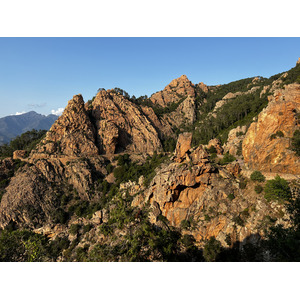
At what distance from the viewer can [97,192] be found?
48562 mm

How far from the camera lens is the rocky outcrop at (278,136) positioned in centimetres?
2166

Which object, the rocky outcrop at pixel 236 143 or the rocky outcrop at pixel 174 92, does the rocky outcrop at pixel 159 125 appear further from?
the rocky outcrop at pixel 236 143

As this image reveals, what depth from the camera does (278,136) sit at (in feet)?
74.8

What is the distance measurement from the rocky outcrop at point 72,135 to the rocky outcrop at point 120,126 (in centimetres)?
501

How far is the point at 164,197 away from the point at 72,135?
144 ft

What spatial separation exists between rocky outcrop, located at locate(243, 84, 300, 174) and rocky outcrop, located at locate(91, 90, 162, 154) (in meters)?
49.2

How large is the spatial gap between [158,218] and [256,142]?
67.0 feet

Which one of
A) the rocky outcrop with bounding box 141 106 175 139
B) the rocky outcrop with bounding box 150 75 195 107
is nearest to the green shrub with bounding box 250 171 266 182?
the rocky outcrop with bounding box 141 106 175 139

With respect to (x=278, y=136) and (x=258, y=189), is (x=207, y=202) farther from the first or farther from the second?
(x=278, y=136)

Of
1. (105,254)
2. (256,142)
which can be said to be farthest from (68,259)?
(256,142)

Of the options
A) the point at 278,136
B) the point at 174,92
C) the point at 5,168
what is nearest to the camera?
the point at 278,136

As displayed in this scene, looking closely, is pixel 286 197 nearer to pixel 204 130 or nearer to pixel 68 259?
pixel 68 259

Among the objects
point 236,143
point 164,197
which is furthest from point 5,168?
point 236,143

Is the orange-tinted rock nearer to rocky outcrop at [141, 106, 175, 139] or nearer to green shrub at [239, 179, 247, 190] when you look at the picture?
rocky outcrop at [141, 106, 175, 139]
